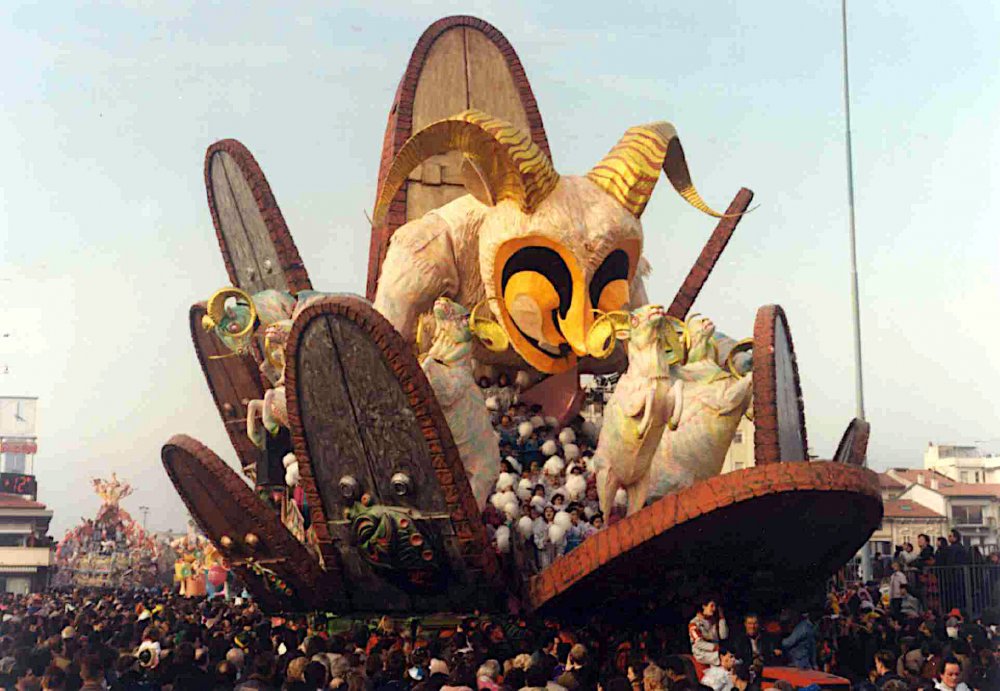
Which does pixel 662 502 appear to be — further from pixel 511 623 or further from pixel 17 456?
pixel 17 456

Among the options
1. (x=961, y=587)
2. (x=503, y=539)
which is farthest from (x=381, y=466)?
(x=961, y=587)

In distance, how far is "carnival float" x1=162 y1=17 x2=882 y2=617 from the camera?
13.0 meters

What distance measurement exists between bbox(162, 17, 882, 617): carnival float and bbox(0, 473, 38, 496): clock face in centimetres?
3863

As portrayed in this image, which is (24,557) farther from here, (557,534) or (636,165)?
(557,534)

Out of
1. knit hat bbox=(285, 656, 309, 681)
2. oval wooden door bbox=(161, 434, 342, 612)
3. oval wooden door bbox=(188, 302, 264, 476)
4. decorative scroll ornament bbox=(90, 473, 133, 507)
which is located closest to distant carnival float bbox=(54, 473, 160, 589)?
decorative scroll ornament bbox=(90, 473, 133, 507)

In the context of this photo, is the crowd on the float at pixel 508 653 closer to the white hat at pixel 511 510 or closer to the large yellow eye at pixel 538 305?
the white hat at pixel 511 510

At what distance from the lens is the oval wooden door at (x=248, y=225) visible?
18.5m

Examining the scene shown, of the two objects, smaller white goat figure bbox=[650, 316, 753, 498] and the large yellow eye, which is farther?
the large yellow eye

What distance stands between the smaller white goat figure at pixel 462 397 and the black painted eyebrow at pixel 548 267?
6.90ft

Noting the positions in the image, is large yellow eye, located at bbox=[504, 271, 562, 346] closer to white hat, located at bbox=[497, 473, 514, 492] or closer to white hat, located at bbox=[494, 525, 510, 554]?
white hat, located at bbox=[497, 473, 514, 492]

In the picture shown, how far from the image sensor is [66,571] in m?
50.7

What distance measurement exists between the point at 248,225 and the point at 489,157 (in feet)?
15.2

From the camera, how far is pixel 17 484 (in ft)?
182

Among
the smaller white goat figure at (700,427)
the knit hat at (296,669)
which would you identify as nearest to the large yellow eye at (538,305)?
the smaller white goat figure at (700,427)
